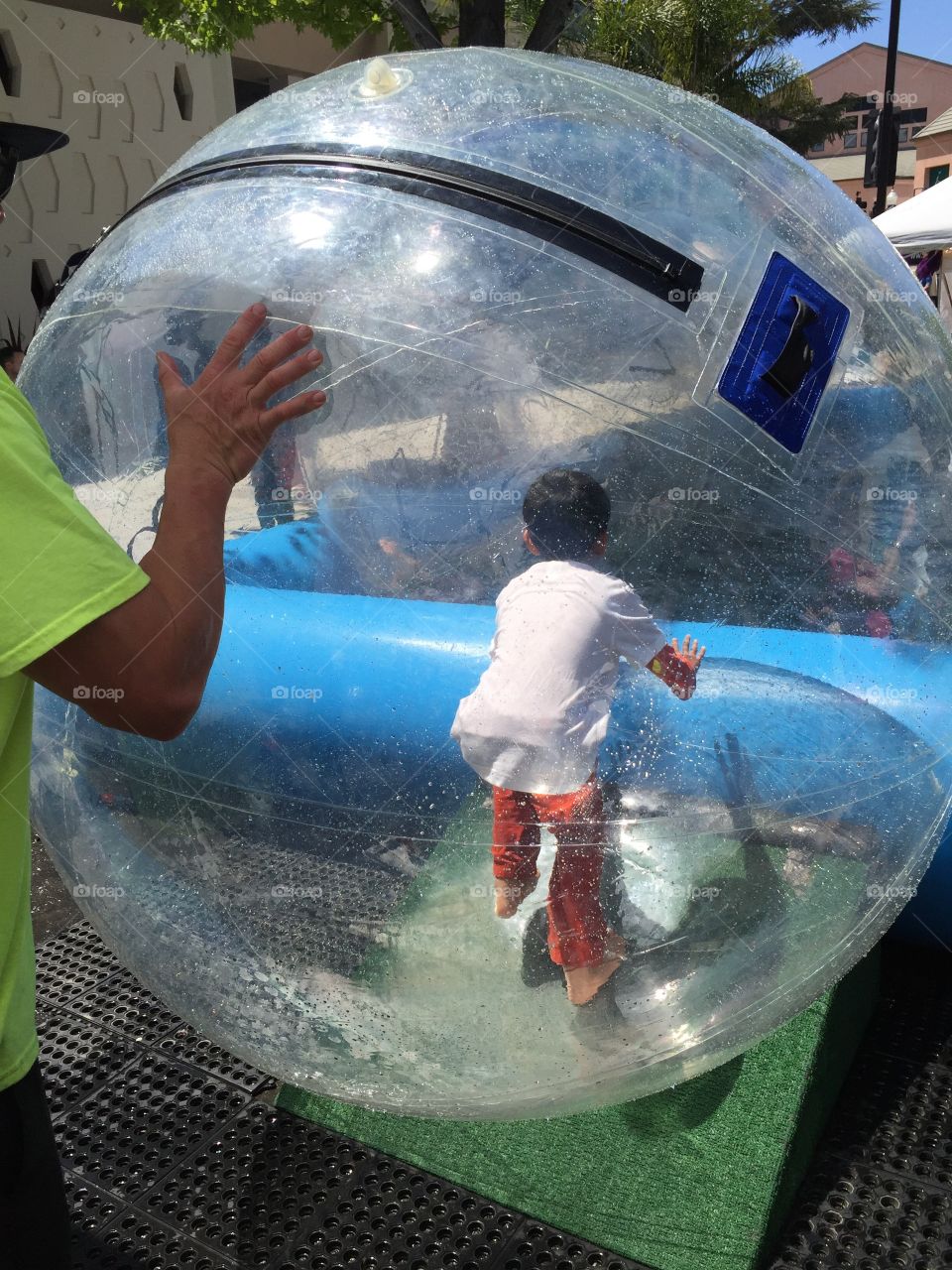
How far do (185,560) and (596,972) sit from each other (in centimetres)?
80

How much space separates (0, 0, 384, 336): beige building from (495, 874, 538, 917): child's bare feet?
13.3 m

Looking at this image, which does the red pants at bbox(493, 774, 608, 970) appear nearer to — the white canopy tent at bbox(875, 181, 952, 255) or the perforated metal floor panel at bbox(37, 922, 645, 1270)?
the perforated metal floor panel at bbox(37, 922, 645, 1270)

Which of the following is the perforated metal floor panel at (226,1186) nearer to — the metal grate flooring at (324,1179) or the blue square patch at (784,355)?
the metal grate flooring at (324,1179)

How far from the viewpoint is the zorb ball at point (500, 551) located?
1.47 m

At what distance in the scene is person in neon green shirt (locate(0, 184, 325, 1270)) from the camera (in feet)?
3.75

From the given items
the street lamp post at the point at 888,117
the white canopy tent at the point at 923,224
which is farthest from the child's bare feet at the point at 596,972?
the street lamp post at the point at 888,117

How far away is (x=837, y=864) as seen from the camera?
65.7 inches

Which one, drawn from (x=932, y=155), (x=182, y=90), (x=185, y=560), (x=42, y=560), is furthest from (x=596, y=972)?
(x=932, y=155)

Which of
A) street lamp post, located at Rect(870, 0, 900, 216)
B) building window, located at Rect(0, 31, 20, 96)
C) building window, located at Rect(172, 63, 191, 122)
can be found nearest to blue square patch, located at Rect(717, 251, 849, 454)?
street lamp post, located at Rect(870, 0, 900, 216)

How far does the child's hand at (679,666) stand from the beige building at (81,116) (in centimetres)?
1335

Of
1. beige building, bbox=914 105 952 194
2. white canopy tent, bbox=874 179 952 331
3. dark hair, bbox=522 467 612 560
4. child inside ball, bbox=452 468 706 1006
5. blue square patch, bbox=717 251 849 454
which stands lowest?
beige building, bbox=914 105 952 194

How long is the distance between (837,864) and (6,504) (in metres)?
1.24

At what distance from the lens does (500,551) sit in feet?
4.73

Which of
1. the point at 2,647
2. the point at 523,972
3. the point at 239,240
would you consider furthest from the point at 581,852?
the point at 239,240
